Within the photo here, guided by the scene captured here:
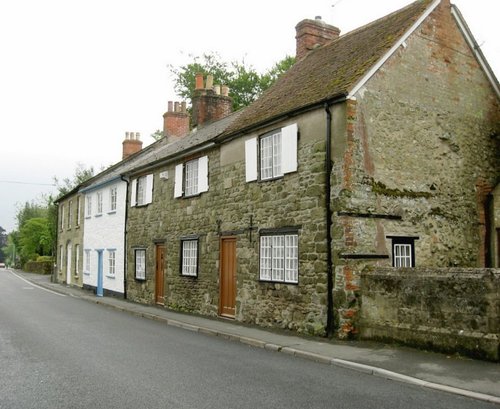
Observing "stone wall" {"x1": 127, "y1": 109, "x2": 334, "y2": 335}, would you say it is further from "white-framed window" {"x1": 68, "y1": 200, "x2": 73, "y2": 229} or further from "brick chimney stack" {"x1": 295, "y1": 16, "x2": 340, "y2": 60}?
"white-framed window" {"x1": 68, "y1": 200, "x2": 73, "y2": 229}

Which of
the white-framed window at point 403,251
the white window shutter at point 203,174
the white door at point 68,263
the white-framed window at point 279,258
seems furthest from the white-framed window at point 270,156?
the white door at point 68,263

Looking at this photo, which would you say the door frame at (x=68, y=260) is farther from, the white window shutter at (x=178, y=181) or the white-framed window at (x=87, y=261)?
the white window shutter at (x=178, y=181)

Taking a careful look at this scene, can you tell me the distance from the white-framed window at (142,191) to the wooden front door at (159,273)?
2228 millimetres

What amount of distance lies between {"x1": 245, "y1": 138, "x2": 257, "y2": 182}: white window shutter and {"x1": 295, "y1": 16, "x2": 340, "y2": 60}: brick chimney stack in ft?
18.4

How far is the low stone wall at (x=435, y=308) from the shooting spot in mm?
9008

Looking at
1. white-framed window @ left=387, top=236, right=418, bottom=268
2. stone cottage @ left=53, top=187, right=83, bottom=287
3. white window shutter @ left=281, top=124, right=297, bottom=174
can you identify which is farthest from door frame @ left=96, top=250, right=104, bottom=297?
white-framed window @ left=387, top=236, right=418, bottom=268

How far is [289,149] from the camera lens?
43.5 ft

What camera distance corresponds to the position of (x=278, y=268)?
13688 mm

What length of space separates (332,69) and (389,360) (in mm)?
8421

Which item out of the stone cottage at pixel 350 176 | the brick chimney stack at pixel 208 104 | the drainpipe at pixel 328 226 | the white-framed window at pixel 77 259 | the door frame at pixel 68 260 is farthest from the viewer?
the door frame at pixel 68 260

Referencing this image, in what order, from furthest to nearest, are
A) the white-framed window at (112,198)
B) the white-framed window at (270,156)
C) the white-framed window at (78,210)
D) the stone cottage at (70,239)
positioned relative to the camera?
the white-framed window at (78,210) < the stone cottage at (70,239) < the white-framed window at (112,198) < the white-framed window at (270,156)

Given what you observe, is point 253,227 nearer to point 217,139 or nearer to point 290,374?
point 217,139

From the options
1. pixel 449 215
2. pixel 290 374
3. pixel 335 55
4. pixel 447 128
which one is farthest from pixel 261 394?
pixel 335 55

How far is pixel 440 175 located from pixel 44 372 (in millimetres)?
10374
